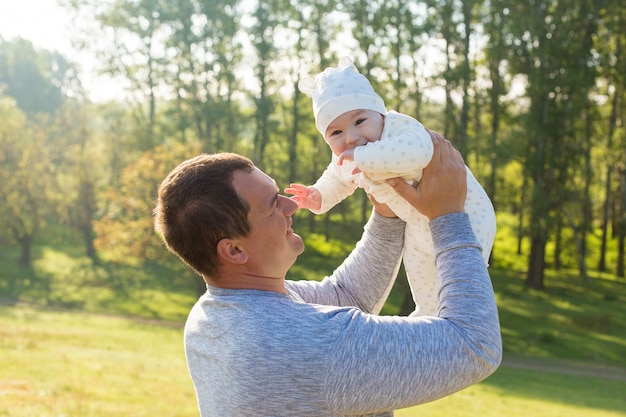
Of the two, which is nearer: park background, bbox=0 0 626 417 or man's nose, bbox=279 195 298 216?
man's nose, bbox=279 195 298 216

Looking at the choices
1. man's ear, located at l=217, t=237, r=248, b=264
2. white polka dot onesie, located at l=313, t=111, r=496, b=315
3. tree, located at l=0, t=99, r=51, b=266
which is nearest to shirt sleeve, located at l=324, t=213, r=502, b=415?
man's ear, located at l=217, t=237, r=248, b=264

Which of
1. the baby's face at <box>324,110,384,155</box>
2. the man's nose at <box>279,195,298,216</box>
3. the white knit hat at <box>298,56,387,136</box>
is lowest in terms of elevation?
the man's nose at <box>279,195,298,216</box>

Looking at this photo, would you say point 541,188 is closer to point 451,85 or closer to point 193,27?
point 451,85

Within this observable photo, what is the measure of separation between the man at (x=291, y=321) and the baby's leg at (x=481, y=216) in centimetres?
35

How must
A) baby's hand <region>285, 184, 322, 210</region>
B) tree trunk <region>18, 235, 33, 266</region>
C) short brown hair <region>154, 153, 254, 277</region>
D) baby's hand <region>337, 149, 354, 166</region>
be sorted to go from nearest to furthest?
short brown hair <region>154, 153, 254, 277</region>, baby's hand <region>337, 149, 354, 166</region>, baby's hand <region>285, 184, 322, 210</region>, tree trunk <region>18, 235, 33, 266</region>

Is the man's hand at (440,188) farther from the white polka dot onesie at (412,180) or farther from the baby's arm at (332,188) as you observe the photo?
the baby's arm at (332,188)

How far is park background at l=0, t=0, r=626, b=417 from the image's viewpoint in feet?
84.6

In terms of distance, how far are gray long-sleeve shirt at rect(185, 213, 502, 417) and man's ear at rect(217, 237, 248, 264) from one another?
0.10 metres

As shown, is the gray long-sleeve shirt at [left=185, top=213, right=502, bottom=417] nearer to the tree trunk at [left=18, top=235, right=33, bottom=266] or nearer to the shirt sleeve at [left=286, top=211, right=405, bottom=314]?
the shirt sleeve at [left=286, top=211, right=405, bottom=314]

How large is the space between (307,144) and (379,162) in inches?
1411

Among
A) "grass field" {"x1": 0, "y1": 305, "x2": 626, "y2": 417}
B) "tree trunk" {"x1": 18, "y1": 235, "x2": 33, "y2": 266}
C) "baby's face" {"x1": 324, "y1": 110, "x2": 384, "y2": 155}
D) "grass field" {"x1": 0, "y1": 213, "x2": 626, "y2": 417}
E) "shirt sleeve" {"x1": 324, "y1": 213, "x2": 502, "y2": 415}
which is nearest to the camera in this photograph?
"shirt sleeve" {"x1": 324, "y1": 213, "x2": 502, "y2": 415}

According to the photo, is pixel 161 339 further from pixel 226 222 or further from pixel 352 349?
pixel 352 349

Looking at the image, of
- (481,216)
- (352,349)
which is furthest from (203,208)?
(481,216)

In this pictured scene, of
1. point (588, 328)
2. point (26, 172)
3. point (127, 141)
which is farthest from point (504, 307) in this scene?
point (26, 172)
